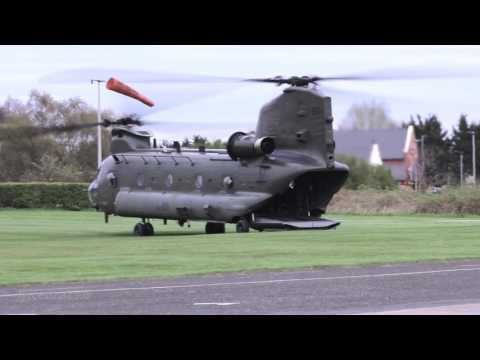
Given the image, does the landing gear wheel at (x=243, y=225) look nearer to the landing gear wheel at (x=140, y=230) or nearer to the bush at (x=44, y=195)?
the landing gear wheel at (x=140, y=230)

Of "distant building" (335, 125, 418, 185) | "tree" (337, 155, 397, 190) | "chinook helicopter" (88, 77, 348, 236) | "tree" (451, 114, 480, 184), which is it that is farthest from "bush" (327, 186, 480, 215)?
"tree" (451, 114, 480, 184)

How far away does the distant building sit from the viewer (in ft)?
419

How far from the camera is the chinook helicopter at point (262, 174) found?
40.6 metres

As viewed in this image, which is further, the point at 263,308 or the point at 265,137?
the point at 265,137

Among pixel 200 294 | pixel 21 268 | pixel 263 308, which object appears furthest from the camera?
pixel 21 268

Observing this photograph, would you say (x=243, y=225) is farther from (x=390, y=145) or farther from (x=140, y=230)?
(x=390, y=145)

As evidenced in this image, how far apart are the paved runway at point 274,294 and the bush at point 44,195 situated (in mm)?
55985

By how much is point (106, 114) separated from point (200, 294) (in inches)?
3626

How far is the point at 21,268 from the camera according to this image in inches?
974

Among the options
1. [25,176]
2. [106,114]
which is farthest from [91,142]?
[25,176]

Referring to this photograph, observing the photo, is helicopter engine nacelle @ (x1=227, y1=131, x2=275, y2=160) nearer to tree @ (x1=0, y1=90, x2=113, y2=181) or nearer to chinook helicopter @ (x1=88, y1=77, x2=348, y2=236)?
chinook helicopter @ (x1=88, y1=77, x2=348, y2=236)

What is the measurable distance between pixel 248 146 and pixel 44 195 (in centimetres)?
3997

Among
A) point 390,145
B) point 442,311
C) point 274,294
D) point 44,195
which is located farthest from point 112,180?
point 390,145
